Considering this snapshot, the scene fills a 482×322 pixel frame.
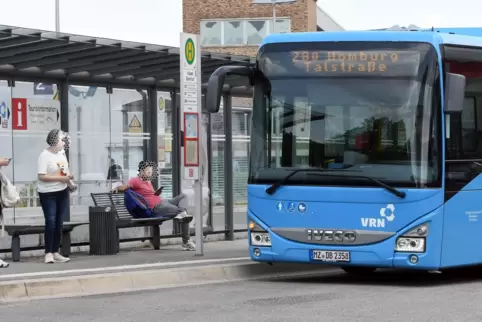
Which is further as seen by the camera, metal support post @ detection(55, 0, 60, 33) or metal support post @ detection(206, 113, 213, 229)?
metal support post @ detection(55, 0, 60, 33)

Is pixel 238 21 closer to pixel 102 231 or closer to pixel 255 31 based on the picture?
pixel 255 31

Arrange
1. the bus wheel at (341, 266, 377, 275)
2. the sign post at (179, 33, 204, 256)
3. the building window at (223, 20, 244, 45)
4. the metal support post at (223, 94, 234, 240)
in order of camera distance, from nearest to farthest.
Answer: the bus wheel at (341, 266, 377, 275) → the sign post at (179, 33, 204, 256) → the metal support post at (223, 94, 234, 240) → the building window at (223, 20, 244, 45)

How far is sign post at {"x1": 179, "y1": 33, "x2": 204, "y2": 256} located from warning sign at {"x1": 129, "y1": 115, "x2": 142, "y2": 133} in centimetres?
298

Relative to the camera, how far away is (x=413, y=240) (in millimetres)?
12273

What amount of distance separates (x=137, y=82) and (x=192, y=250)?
2909 mm

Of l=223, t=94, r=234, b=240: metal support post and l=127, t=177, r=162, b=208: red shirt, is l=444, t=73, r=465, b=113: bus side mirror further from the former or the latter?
l=223, t=94, r=234, b=240: metal support post

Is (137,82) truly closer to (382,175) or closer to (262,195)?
(262,195)

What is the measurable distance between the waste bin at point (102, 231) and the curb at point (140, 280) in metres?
2.56

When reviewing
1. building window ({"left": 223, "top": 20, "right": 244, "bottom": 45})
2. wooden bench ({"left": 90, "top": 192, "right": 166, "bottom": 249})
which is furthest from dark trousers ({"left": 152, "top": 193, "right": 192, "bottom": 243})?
building window ({"left": 223, "top": 20, "right": 244, "bottom": 45})

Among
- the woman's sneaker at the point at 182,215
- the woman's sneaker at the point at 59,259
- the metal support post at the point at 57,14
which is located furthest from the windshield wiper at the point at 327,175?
the metal support post at the point at 57,14

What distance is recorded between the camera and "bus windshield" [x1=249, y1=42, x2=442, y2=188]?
12.4 m

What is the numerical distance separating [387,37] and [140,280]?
13.4 feet

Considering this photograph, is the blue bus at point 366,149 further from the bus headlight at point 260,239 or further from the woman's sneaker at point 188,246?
the woman's sneaker at point 188,246

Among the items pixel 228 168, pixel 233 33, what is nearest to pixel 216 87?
pixel 228 168
